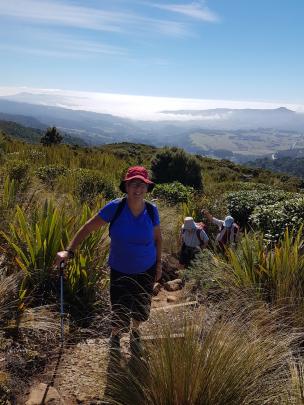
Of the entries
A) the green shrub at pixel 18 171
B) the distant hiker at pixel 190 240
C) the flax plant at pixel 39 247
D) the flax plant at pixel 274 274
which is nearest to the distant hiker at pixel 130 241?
the flax plant at pixel 39 247

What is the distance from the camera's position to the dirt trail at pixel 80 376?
2.83 metres

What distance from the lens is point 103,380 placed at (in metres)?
2.72

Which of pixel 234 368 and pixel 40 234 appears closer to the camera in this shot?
pixel 234 368

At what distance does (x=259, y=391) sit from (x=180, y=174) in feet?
60.0

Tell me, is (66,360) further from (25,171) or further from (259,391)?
(25,171)

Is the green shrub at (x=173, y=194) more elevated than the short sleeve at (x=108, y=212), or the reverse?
the short sleeve at (x=108, y=212)

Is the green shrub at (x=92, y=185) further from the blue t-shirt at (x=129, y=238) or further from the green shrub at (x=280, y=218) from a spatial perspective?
the blue t-shirt at (x=129, y=238)

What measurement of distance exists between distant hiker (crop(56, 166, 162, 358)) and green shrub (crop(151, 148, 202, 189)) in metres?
16.6

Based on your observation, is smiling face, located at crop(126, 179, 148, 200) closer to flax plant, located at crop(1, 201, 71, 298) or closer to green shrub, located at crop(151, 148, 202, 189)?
flax plant, located at crop(1, 201, 71, 298)

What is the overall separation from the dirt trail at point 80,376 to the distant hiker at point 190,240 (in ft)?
13.7

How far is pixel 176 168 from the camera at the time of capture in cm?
2088

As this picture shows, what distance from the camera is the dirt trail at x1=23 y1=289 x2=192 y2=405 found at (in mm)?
2826

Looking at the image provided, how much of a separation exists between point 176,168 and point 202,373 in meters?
18.7

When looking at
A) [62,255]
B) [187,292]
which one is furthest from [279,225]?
[62,255]
